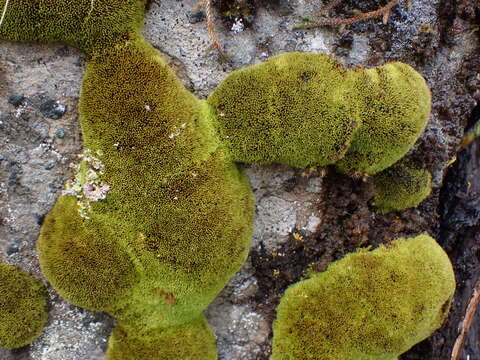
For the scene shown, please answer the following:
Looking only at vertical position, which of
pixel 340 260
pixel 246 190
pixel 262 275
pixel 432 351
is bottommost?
pixel 432 351

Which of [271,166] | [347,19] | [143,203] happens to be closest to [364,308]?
[271,166]

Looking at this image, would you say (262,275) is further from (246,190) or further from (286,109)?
(286,109)

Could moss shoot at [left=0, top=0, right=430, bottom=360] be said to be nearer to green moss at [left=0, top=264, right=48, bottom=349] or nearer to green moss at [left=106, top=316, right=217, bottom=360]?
green moss at [left=106, top=316, right=217, bottom=360]

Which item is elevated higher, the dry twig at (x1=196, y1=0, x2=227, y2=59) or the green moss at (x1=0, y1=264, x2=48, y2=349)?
the dry twig at (x1=196, y1=0, x2=227, y2=59)

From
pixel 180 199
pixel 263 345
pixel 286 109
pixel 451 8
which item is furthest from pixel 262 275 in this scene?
pixel 451 8

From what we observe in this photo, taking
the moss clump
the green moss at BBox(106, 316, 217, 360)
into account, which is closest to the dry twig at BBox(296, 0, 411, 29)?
the moss clump

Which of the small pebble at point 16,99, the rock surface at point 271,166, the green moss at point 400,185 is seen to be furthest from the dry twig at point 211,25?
the green moss at point 400,185
